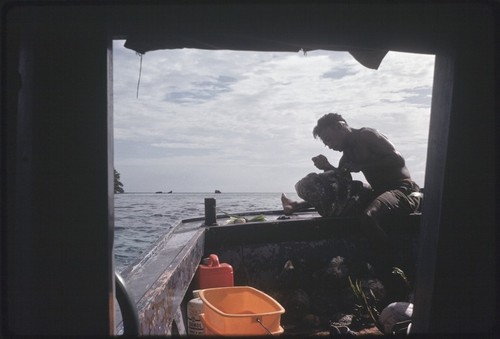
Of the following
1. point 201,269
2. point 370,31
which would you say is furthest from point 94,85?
point 201,269

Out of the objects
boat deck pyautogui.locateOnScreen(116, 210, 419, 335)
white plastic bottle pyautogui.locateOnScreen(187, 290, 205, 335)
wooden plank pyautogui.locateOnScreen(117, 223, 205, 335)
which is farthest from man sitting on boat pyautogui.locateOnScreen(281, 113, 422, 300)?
white plastic bottle pyautogui.locateOnScreen(187, 290, 205, 335)

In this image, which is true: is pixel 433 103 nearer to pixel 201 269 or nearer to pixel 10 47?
pixel 10 47

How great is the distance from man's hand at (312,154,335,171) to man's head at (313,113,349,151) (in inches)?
11.9

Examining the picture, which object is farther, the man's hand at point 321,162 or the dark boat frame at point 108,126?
→ the man's hand at point 321,162

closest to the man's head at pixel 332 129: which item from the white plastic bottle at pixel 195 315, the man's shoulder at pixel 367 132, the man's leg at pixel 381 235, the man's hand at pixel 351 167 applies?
the man's shoulder at pixel 367 132

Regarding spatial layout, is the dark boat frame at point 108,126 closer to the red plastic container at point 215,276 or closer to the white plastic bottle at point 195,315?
the white plastic bottle at point 195,315

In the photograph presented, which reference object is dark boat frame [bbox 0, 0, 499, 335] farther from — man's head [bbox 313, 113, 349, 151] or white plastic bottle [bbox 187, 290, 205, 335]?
man's head [bbox 313, 113, 349, 151]

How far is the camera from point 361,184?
5.65 metres

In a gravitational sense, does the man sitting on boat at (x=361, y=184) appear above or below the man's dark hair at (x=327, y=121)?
below

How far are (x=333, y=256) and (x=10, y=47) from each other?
4.81 meters

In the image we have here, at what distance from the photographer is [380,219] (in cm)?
515

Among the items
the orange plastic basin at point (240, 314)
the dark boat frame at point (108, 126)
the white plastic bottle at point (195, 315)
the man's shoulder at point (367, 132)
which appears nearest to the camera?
the dark boat frame at point (108, 126)

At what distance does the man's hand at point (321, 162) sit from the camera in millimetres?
5652

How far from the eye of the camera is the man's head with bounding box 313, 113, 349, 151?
19.0ft
